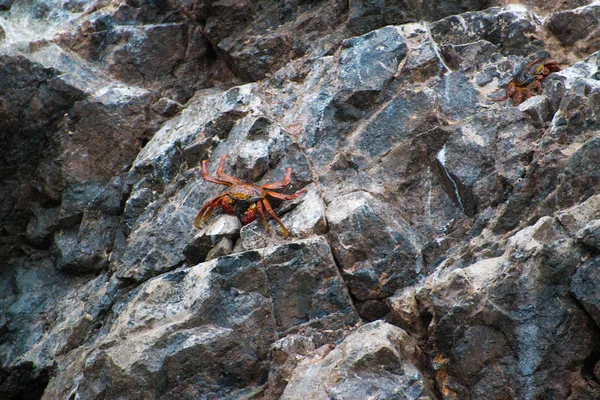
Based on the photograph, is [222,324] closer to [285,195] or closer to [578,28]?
[285,195]

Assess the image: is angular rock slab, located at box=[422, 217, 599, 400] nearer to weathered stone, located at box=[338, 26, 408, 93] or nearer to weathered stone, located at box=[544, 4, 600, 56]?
weathered stone, located at box=[338, 26, 408, 93]

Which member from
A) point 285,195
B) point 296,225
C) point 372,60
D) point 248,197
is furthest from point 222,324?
point 372,60

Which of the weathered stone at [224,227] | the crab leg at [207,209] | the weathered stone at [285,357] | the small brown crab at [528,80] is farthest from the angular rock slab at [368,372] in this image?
the small brown crab at [528,80]

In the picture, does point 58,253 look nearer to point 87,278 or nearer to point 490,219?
point 87,278

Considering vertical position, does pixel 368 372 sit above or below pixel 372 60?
below

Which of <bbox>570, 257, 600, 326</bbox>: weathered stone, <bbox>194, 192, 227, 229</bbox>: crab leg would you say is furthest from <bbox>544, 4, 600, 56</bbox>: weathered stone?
<bbox>194, 192, 227, 229</bbox>: crab leg
